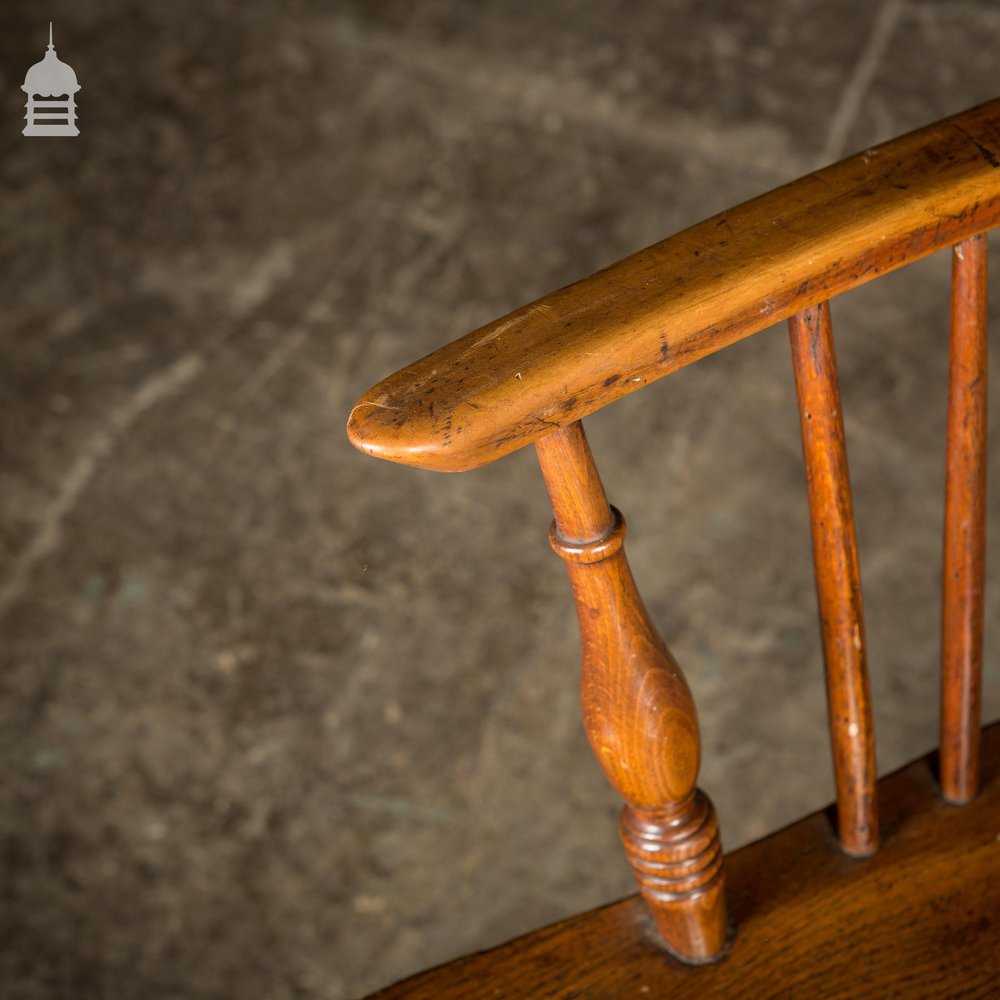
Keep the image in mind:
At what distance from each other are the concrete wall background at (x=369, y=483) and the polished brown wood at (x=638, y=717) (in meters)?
1.93

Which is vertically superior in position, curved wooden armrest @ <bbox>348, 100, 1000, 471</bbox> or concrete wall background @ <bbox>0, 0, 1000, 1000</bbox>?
curved wooden armrest @ <bbox>348, 100, 1000, 471</bbox>

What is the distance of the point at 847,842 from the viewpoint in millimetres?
1016

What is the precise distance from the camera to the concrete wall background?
9.27ft

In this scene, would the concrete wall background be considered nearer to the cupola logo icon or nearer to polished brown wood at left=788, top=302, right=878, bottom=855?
the cupola logo icon

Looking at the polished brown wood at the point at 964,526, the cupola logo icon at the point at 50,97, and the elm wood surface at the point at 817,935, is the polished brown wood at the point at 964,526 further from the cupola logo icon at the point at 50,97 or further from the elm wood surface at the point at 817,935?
the cupola logo icon at the point at 50,97

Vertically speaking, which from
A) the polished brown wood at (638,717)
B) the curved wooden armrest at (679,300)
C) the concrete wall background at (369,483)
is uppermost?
the curved wooden armrest at (679,300)

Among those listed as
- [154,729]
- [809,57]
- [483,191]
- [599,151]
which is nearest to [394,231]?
[483,191]

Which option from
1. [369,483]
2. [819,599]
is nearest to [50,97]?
[369,483]

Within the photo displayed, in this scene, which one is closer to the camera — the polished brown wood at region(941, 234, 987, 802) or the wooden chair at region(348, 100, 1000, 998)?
the wooden chair at region(348, 100, 1000, 998)

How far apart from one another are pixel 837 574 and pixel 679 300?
0.31 metres

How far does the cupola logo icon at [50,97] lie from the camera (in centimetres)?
346

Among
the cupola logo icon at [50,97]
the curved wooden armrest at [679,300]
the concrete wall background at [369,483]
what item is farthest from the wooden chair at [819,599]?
the cupola logo icon at [50,97]

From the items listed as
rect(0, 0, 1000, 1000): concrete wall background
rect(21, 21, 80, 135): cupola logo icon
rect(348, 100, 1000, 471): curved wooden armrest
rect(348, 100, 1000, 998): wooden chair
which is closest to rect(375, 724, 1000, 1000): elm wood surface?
rect(348, 100, 1000, 998): wooden chair

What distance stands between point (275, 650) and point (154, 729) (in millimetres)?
350
